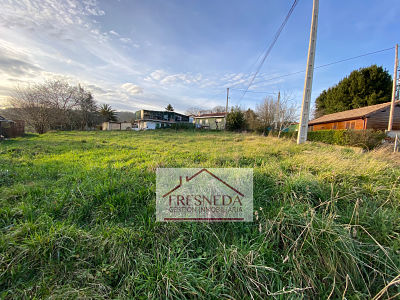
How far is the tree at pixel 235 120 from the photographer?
2302cm

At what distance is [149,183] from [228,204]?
1.52 meters

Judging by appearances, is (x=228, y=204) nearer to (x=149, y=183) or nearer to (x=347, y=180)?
(x=149, y=183)

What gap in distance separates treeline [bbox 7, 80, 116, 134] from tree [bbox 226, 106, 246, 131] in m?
25.6

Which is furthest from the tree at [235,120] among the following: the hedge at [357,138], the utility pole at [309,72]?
the utility pole at [309,72]

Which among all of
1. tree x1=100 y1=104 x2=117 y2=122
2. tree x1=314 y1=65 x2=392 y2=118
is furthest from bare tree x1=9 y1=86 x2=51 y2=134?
tree x1=314 y1=65 x2=392 y2=118

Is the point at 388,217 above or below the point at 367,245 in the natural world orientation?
Answer: above

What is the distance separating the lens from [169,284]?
1168 millimetres

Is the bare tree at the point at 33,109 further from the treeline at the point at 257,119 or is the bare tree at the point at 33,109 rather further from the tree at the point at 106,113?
the treeline at the point at 257,119

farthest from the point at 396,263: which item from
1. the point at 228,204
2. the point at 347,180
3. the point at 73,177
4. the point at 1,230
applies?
the point at 73,177

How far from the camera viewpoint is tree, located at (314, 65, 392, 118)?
17844 mm

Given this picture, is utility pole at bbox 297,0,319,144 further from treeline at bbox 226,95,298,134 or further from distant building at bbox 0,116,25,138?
distant building at bbox 0,116,25,138

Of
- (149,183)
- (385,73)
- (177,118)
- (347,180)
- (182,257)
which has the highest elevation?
(385,73)
